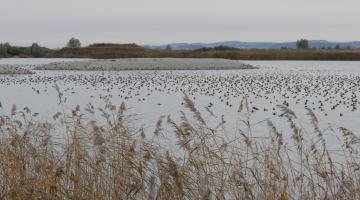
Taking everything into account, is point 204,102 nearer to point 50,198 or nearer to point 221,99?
point 221,99

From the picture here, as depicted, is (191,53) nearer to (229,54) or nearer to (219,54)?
(219,54)

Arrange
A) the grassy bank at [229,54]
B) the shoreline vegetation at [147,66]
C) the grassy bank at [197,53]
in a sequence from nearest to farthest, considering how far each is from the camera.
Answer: the shoreline vegetation at [147,66] → the grassy bank at [229,54] → the grassy bank at [197,53]

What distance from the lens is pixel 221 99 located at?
19641 millimetres

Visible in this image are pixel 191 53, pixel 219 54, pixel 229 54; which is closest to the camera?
pixel 229 54

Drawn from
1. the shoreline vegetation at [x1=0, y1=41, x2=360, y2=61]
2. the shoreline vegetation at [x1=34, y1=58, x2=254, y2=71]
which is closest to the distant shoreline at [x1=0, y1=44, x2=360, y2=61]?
the shoreline vegetation at [x1=0, y1=41, x2=360, y2=61]

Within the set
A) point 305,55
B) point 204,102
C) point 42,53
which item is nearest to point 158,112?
point 204,102

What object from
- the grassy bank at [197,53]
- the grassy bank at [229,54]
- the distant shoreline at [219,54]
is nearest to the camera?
the distant shoreline at [219,54]

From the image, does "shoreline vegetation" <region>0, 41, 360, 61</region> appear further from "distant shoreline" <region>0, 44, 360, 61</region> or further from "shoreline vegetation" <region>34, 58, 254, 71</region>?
"shoreline vegetation" <region>34, 58, 254, 71</region>

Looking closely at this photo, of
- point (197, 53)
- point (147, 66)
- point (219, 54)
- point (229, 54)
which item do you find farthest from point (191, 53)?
point (147, 66)

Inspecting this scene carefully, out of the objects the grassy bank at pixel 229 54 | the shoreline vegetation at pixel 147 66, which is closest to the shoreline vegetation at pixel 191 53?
the grassy bank at pixel 229 54

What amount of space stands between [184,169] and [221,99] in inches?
528

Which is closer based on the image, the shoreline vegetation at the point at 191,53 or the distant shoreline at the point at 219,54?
the distant shoreline at the point at 219,54

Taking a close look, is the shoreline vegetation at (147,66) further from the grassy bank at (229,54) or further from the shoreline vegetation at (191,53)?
the shoreline vegetation at (191,53)

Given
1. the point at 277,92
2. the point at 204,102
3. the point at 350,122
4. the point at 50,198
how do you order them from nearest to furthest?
the point at 50,198 < the point at 350,122 < the point at 204,102 < the point at 277,92
